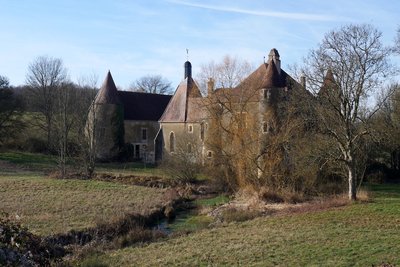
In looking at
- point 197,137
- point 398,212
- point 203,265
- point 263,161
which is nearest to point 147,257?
point 203,265

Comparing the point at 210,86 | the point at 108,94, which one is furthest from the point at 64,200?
the point at 108,94

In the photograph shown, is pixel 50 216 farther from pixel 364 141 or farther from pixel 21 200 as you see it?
pixel 364 141

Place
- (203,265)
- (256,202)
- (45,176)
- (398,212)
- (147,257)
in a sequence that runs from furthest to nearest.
Result: (45,176)
(256,202)
(398,212)
(147,257)
(203,265)

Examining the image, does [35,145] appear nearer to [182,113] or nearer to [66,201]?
[182,113]

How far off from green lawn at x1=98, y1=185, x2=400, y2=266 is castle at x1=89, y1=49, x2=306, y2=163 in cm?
1020

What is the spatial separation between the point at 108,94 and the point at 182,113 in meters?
8.46

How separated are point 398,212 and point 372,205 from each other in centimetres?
214

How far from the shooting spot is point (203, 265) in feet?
38.9

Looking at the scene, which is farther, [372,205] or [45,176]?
[45,176]

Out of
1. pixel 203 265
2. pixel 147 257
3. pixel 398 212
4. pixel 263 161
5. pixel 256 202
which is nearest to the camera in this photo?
pixel 203 265

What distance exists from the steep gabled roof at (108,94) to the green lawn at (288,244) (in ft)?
109

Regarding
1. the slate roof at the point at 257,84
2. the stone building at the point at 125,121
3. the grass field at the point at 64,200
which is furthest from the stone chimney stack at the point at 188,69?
the grass field at the point at 64,200

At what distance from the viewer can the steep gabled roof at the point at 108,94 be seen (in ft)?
164

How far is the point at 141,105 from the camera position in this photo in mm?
55375
